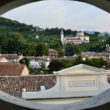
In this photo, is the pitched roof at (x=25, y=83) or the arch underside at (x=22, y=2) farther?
the pitched roof at (x=25, y=83)

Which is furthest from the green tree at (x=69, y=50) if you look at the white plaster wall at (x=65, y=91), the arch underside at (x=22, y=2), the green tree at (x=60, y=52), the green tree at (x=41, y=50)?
the arch underside at (x=22, y=2)

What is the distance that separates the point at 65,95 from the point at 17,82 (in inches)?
82.4

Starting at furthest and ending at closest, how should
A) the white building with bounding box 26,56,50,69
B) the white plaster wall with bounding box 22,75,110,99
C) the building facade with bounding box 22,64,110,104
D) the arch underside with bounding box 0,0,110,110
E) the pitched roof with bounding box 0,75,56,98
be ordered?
the white building with bounding box 26,56,50,69 < the pitched roof with bounding box 0,75,56,98 < the building facade with bounding box 22,64,110,104 < the white plaster wall with bounding box 22,75,110,99 < the arch underside with bounding box 0,0,110,110

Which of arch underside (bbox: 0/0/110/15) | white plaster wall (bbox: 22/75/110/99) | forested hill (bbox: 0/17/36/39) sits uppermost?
forested hill (bbox: 0/17/36/39)

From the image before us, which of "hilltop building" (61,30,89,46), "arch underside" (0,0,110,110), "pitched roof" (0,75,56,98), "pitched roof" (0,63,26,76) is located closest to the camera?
"arch underside" (0,0,110,110)

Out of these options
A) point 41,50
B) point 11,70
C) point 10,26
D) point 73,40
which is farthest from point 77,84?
point 10,26

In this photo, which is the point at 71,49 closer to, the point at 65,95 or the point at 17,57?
the point at 17,57

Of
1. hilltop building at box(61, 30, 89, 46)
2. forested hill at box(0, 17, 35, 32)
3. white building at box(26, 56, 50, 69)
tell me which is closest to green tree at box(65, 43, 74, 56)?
hilltop building at box(61, 30, 89, 46)

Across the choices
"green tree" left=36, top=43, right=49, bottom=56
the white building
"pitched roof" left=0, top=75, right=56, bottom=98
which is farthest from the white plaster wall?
"green tree" left=36, top=43, right=49, bottom=56

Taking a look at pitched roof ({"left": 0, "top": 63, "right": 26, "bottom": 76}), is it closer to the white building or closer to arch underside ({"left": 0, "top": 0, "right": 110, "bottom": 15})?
the white building

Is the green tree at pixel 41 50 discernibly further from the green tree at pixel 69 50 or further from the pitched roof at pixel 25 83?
the pitched roof at pixel 25 83

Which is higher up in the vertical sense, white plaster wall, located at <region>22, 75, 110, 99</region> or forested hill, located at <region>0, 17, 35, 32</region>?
forested hill, located at <region>0, 17, 35, 32</region>

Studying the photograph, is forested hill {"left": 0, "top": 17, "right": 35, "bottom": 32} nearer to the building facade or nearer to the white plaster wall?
the building facade

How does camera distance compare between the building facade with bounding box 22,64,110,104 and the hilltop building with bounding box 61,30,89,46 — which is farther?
the hilltop building with bounding box 61,30,89,46
